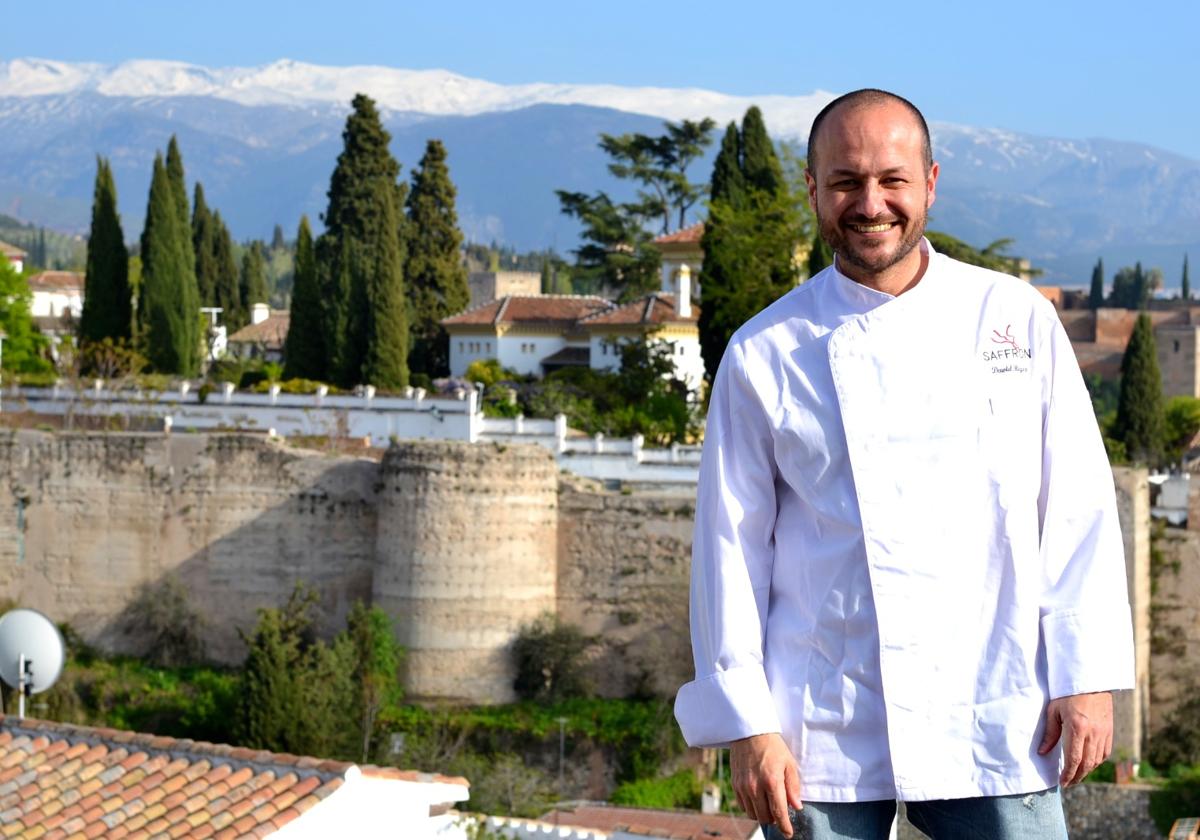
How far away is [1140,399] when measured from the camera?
38.9m

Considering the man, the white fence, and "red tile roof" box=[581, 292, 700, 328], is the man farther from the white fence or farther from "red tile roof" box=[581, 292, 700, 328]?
"red tile roof" box=[581, 292, 700, 328]

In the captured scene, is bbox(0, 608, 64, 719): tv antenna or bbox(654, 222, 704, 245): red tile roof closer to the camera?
bbox(0, 608, 64, 719): tv antenna

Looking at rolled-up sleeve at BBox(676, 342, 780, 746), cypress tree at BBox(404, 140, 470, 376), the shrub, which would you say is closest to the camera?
rolled-up sleeve at BBox(676, 342, 780, 746)

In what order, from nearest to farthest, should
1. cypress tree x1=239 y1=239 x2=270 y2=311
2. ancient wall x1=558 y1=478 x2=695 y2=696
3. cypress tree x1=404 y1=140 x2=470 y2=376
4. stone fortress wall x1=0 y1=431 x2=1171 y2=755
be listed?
1. ancient wall x1=558 y1=478 x2=695 y2=696
2. stone fortress wall x1=0 y1=431 x2=1171 y2=755
3. cypress tree x1=404 y1=140 x2=470 y2=376
4. cypress tree x1=239 y1=239 x2=270 y2=311

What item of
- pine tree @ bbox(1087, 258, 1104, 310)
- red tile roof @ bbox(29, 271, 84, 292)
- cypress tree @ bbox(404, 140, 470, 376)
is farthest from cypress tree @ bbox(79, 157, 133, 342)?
pine tree @ bbox(1087, 258, 1104, 310)

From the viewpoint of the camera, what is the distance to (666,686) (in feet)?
84.4

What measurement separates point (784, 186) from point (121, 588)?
532 inches

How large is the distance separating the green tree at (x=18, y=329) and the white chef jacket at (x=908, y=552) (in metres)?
38.2

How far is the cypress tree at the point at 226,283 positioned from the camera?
56.2 m

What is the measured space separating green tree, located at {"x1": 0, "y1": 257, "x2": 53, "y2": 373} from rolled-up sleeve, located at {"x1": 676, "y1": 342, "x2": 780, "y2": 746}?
1502 inches

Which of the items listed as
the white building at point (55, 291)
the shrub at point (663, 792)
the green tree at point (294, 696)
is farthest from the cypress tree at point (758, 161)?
the white building at point (55, 291)

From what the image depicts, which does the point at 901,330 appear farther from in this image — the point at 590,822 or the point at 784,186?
the point at 784,186

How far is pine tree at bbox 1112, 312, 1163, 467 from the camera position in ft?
127

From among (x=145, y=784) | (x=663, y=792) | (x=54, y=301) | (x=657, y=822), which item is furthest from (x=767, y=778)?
(x=54, y=301)
